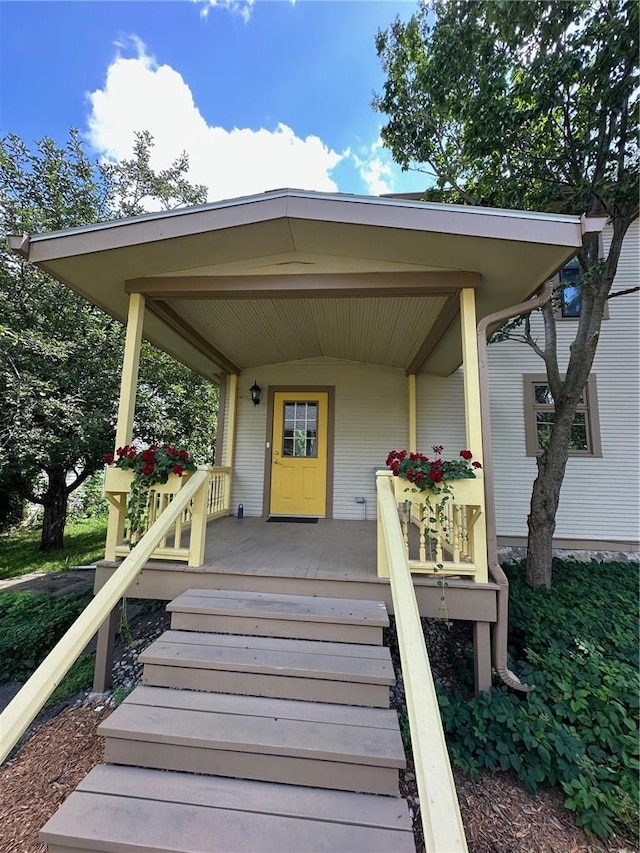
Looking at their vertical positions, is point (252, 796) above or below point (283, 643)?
below

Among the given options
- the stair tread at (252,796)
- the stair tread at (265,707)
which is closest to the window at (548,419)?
the stair tread at (265,707)

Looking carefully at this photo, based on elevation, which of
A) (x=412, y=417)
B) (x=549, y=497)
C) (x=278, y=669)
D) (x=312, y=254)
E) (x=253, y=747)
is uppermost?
(x=312, y=254)

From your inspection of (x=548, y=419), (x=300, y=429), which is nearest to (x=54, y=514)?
(x=300, y=429)

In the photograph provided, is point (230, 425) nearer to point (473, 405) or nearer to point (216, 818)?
point (473, 405)

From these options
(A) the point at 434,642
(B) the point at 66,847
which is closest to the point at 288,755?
(B) the point at 66,847

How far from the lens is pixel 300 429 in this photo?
20.1 feet

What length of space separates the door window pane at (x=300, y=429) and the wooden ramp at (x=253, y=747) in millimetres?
3718

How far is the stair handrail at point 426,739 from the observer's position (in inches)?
41.8

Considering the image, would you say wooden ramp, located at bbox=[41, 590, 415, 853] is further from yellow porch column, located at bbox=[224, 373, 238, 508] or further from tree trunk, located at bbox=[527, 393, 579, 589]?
yellow porch column, located at bbox=[224, 373, 238, 508]

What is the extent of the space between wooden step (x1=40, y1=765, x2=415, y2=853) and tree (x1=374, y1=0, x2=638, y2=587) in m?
3.69

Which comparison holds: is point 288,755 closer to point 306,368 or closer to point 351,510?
point 351,510

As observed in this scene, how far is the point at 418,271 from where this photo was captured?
3.19 metres

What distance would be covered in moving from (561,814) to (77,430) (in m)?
7.16

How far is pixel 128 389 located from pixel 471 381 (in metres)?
2.90
